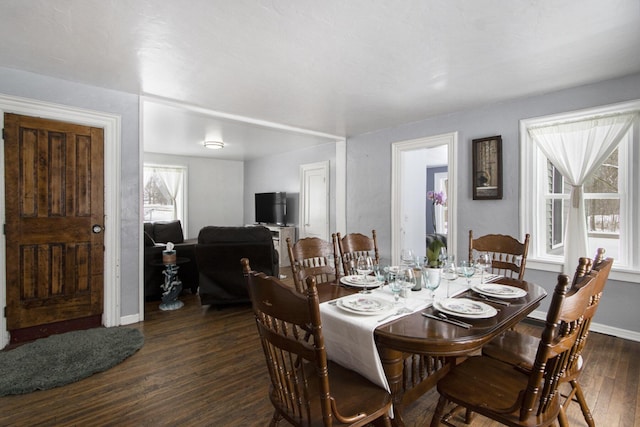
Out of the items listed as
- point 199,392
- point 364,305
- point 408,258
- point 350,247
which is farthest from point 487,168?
point 199,392

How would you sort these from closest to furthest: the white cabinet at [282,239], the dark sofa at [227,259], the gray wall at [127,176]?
the gray wall at [127,176]
the dark sofa at [227,259]
the white cabinet at [282,239]

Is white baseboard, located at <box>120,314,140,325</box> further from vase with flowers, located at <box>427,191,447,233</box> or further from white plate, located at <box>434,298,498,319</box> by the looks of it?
vase with flowers, located at <box>427,191,447,233</box>

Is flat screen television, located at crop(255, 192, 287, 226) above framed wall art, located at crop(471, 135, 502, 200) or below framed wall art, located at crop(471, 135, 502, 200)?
below

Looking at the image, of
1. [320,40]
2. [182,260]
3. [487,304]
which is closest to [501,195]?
[487,304]

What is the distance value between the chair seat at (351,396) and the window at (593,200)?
293 centimetres

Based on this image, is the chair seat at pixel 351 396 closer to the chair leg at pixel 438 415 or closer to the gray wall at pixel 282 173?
the chair leg at pixel 438 415

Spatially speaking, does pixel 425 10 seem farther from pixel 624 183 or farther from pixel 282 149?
pixel 282 149

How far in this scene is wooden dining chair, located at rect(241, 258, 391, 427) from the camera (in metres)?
1.07

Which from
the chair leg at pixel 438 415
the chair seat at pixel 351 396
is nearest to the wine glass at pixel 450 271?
the chair leg at pixel 438 415

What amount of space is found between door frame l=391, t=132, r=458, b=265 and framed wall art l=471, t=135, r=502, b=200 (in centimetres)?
25

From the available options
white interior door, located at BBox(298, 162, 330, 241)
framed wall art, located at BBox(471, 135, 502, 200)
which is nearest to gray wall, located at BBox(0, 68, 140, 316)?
white interior door, located at BBox(298, 162, 330, 241)

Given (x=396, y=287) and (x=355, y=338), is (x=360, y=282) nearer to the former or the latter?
(x=396, y=287)

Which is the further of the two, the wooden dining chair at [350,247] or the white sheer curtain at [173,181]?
the white sheer curtain at [173,181]

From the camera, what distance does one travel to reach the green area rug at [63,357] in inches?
88.2
